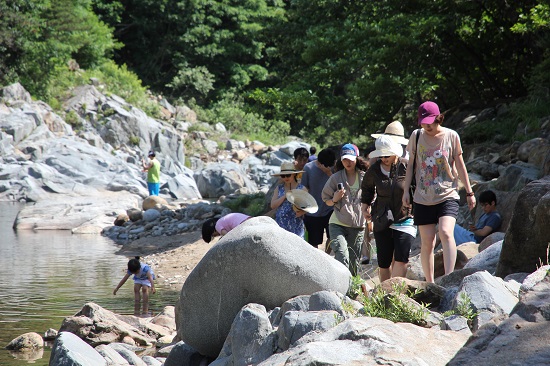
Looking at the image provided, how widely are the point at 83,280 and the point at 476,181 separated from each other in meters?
6.14

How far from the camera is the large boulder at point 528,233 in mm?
6180

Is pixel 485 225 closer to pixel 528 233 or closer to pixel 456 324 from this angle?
pixel 528 233

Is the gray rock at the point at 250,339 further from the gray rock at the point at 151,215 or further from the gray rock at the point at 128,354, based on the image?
the gray rock at the point at 151,215

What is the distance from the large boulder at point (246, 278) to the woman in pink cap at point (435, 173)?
1090 mm

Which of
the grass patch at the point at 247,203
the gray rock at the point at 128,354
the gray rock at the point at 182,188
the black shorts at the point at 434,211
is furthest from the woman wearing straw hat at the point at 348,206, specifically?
the gray rock at the point at 182,188

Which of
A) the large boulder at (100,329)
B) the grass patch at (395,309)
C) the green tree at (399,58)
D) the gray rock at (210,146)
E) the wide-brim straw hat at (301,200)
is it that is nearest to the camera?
the grass patch at (395,309)

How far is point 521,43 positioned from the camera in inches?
725

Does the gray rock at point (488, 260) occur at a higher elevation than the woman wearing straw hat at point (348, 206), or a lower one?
lower

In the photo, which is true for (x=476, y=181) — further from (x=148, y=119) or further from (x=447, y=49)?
(x=148, y=119)

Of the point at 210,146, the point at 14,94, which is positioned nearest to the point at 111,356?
the point at 14,94

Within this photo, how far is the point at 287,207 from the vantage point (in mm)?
8500

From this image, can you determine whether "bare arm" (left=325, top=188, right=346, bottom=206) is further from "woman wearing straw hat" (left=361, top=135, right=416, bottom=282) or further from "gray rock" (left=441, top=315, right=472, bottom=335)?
"gray rock" (left=441, top=315, right=472, bottom=335)

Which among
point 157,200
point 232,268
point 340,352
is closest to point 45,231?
point 157,200

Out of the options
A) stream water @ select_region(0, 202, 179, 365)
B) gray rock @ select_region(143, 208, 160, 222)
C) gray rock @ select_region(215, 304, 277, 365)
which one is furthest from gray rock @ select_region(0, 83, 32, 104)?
gray rock @ select_region(215, 304, 277, 365)
